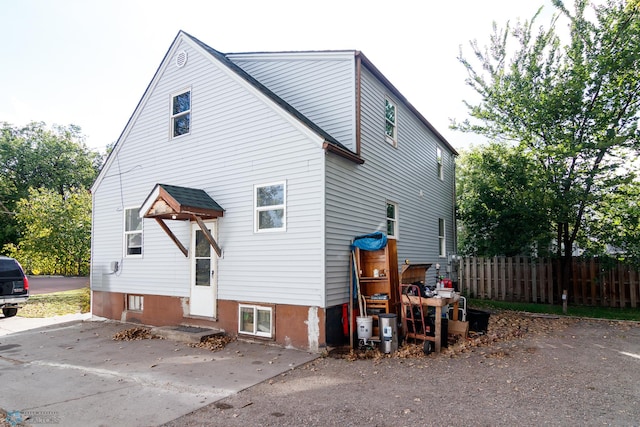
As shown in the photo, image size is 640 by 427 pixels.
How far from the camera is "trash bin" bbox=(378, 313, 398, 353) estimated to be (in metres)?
7.38

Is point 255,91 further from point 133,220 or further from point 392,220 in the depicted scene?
point 133,220

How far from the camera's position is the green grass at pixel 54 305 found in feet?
43.4

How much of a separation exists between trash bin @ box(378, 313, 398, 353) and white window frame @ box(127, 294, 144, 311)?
24.0 ft

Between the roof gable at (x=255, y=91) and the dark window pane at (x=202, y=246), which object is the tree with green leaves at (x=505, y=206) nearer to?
the roof gable at (x=255, y=91)

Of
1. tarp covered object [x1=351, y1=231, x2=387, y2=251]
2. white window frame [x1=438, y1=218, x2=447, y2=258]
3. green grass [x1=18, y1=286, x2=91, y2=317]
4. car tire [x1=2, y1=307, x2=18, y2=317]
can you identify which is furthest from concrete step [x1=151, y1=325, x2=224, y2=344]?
white window frame [x1=438, y1=218, x2=447, y2=258]

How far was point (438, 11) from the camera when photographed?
9.20 metres

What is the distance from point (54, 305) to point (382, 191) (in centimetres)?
1307

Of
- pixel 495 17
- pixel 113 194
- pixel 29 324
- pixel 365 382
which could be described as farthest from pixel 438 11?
pixel 29 324

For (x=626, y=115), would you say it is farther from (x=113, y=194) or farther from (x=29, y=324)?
(x=29, y=324)

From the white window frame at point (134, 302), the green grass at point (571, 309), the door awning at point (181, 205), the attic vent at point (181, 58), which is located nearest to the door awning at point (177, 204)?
the door awning at point (181, 205)

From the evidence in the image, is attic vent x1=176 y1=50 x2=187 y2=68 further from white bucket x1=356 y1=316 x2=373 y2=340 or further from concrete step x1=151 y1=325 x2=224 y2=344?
white bucket x1=356 y1=316 x2=373 y2=340

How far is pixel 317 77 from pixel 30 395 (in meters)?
8.36

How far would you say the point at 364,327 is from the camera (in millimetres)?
7824

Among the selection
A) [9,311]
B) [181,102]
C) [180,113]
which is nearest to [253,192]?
[180,113]
